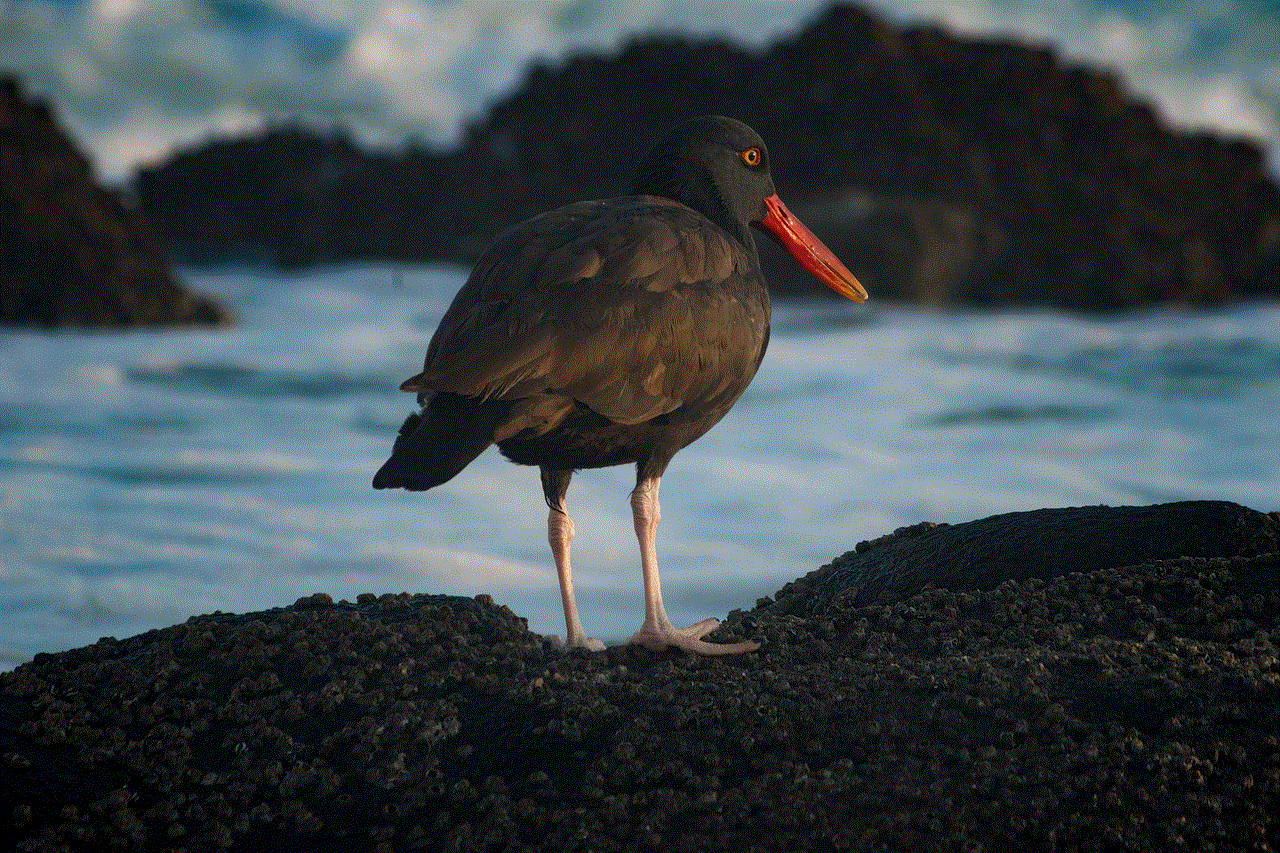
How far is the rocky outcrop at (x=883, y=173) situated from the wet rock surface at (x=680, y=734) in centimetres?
1329

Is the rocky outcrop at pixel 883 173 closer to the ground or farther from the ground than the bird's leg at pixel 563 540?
farther from the ground

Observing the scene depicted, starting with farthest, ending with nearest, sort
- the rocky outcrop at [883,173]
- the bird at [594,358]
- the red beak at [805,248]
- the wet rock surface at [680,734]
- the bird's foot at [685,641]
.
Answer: the rocky outcrop at [883,173] < the red beak at [805,248] < the bird's foot at [685,641] < the bird at [594,358] < the wet rock surface at [680,734]

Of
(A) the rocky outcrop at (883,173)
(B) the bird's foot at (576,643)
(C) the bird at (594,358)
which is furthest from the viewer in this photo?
(A) the rocky outcrop at (883,173)

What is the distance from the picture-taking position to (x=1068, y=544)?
4902 millimetres

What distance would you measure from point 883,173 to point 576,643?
52.1 ft

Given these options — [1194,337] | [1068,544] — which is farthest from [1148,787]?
[1194,337]

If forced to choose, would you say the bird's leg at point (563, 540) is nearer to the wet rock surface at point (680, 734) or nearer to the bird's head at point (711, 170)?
the wet rock surface at point (680, 734)

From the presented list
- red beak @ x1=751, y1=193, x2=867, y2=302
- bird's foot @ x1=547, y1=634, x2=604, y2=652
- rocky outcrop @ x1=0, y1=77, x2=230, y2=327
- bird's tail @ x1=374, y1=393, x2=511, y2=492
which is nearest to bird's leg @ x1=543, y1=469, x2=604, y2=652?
bird's foot @ x1=547, y1=634, x2=604, y2=652

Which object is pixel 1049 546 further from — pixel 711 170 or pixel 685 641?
pixel 711 170

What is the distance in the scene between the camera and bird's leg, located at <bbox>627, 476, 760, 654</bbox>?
Result: 176 inches

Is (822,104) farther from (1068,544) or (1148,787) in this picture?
(1148,787)

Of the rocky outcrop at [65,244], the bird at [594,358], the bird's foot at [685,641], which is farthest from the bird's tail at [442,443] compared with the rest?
the rocky outcrop at [65,244]

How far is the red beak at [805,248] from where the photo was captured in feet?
18.8

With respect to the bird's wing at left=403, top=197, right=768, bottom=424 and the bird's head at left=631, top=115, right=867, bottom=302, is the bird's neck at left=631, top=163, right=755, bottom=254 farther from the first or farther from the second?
the bird's wing at left=403, top=197, right=768, bottom=424
